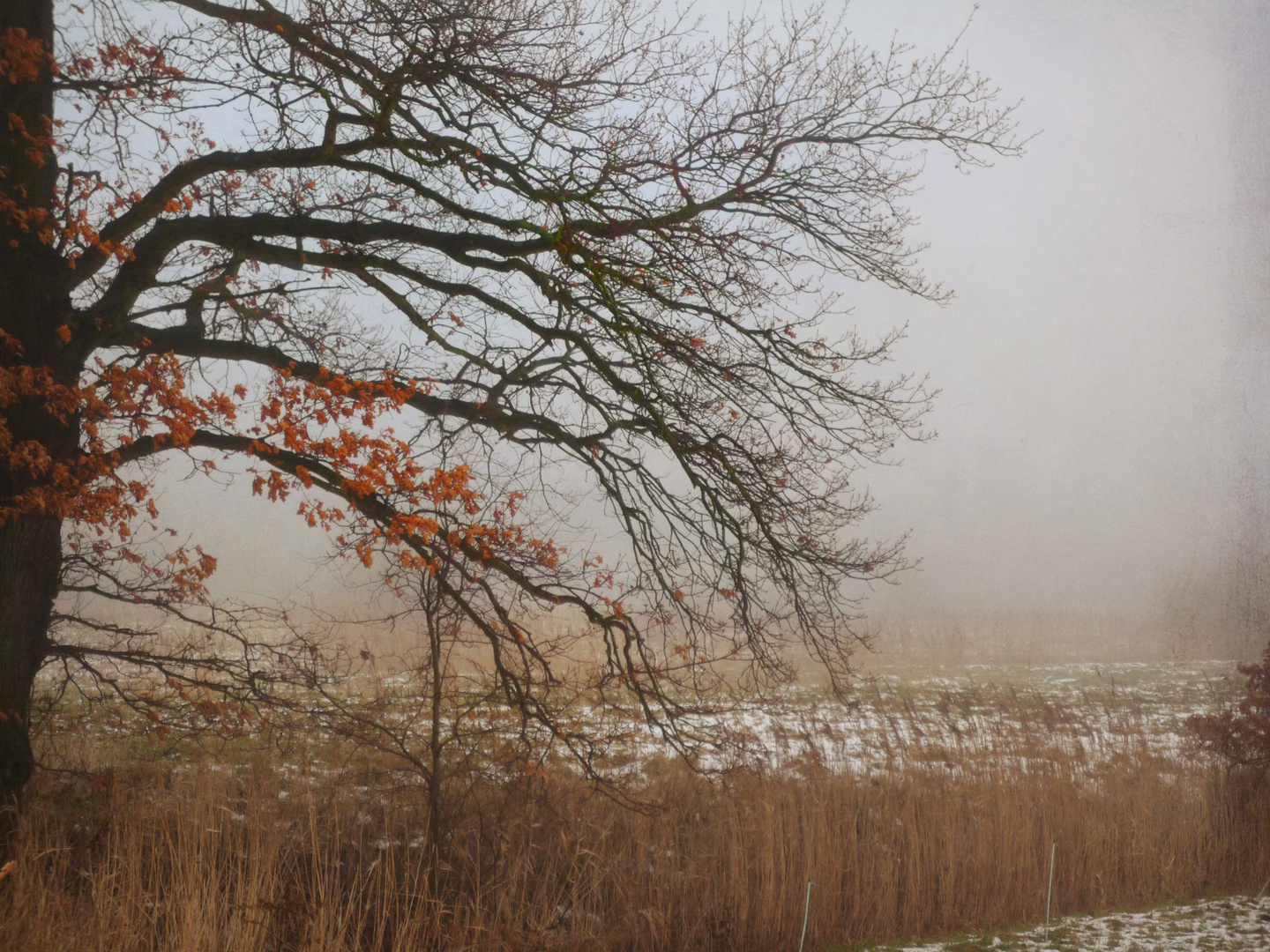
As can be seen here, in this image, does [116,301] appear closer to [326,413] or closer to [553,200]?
[326,413]

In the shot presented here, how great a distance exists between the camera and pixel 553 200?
368 centimetres

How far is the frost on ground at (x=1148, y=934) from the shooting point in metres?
4.48

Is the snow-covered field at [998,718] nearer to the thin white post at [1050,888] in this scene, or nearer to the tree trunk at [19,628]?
the thin white post at [1050,888]

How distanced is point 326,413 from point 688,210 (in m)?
2.09

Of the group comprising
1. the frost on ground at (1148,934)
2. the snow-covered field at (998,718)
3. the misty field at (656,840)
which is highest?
the snow-covered field at (998,718)

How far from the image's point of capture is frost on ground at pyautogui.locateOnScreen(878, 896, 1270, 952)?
4.48m

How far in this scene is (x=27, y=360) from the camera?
4.44 meters

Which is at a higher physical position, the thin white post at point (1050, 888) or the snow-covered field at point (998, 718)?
the snow-covered field at point (998, 718)

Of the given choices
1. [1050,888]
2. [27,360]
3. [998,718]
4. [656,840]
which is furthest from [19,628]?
[998,718]

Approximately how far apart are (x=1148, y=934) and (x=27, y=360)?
661cm

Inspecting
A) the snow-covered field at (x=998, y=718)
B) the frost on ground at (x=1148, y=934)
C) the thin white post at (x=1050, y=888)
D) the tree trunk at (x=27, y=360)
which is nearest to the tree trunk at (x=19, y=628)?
the tree trunk at (x=27, y=360)

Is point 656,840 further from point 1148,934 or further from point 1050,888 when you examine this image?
point 1148,934

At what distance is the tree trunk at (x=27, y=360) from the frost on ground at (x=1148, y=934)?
4.74 metres

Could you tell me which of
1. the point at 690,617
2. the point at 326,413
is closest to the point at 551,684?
the point at 690,617
